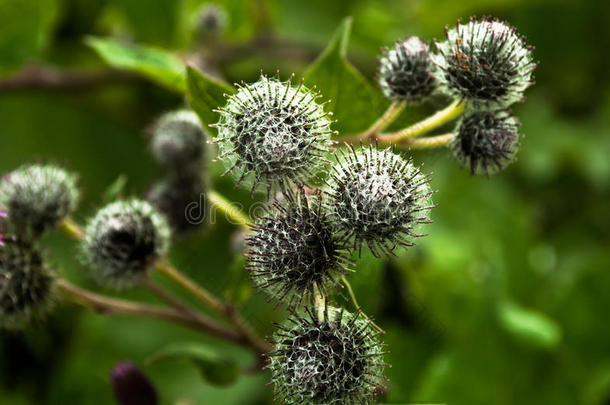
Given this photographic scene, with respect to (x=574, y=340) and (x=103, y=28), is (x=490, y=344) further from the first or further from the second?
(x=103, y=28)

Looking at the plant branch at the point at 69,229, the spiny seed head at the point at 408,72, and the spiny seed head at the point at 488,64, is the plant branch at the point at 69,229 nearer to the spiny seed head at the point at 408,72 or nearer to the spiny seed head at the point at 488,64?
the spiny seed head at the point at 408,72

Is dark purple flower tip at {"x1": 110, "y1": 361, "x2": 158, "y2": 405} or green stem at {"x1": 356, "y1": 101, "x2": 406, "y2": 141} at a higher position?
green stem at {"x1": 356, "y1": 101, "x2": 406, "y2": 141}

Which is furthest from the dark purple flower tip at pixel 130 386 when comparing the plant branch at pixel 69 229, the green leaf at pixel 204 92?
the green leaf at pixel 204 92

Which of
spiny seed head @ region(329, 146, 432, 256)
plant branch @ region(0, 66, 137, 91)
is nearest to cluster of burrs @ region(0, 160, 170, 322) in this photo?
spiny seed head @ region(329, 146, 432, 256)

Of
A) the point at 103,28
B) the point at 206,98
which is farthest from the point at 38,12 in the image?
the point at 206,98

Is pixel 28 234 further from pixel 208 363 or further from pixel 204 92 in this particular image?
pixel 204 92

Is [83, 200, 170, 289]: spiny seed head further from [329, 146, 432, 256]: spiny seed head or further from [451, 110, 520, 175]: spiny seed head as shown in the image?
[451, 110, 520, 175]: spiny seed head
